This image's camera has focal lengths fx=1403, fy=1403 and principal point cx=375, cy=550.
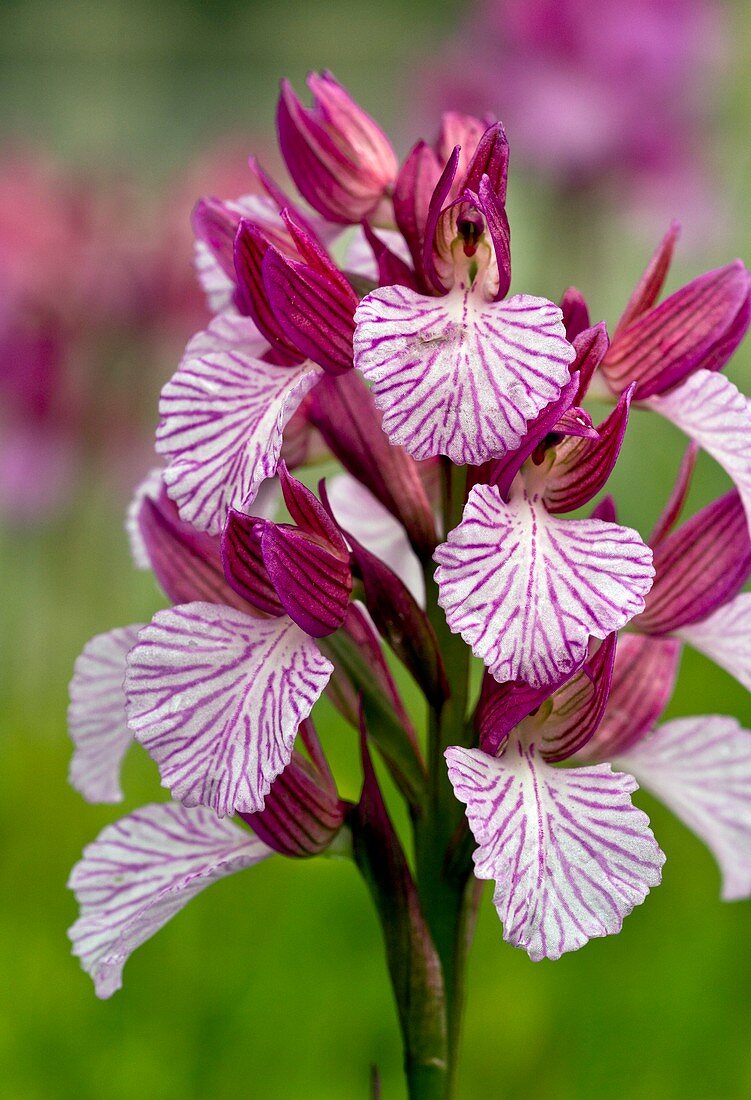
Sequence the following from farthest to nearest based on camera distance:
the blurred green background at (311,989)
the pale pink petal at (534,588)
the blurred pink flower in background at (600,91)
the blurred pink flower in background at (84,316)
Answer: the blurred pink flower in background at (600,91) → the blurred pink flower in background at (84,316) → the blurred green background at (311,989) → the pale pink petal at (534,588)

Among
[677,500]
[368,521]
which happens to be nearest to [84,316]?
[368,521]

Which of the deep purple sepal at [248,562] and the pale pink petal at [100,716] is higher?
the deep purple sepal at [248,562]

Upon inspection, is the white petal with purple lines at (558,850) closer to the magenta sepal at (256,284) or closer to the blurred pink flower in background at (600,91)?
the magenta sepal at (256,284)

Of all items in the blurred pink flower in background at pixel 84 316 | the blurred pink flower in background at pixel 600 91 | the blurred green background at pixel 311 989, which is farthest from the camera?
the blurred pink flower in background at pixel 600 91

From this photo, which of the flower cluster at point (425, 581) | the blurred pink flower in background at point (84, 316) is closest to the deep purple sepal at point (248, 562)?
the flower cluster at point (425, 581)

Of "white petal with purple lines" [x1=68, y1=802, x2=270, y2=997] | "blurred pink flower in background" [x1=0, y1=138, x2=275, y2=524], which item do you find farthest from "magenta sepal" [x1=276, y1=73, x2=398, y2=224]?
"blurred pink flower in background" [x1=0, y1=138, x2=275, y2=524]

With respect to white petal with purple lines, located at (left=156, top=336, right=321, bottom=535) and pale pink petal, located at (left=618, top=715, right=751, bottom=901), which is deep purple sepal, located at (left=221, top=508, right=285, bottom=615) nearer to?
white petal with purple lines, located at (left=156, top=336, right=321, bottom=535)

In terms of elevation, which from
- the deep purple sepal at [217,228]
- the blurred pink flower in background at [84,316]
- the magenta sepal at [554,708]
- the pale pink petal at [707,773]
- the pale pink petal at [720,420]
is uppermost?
the blurred pink flower in background at [84,316]

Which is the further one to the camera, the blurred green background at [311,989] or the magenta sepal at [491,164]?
the blurred green background at [311,989]
